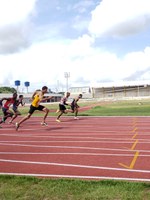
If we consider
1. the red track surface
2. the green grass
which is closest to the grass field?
the green grass

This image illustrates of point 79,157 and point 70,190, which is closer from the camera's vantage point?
point 70,190

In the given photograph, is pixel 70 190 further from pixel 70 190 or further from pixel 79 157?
pixel 79 157

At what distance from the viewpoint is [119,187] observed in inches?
174

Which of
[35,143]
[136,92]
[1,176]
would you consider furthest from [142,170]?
[136,92]

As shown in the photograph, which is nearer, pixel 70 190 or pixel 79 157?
pixel 70 190

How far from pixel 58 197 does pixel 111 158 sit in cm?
263

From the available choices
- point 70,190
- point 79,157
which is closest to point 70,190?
point 70,190

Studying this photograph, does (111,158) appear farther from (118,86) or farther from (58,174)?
(118,86)

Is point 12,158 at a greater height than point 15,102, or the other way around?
point 15,102

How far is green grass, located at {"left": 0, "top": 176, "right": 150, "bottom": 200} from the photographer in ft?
13.6

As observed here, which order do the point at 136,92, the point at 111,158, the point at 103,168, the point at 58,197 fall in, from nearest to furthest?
1. the point at 58,197
2. the point at 103,168
3. the point at 111,158
4. the point at 136,92

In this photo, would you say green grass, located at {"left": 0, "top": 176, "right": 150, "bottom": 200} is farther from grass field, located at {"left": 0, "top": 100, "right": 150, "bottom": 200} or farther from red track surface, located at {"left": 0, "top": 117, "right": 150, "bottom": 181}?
red track surface, located at {"left": 0, "top": 117, "right": 150, "bottom": 181}

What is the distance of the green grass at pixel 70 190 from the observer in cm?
414

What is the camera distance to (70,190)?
14.5 ft
